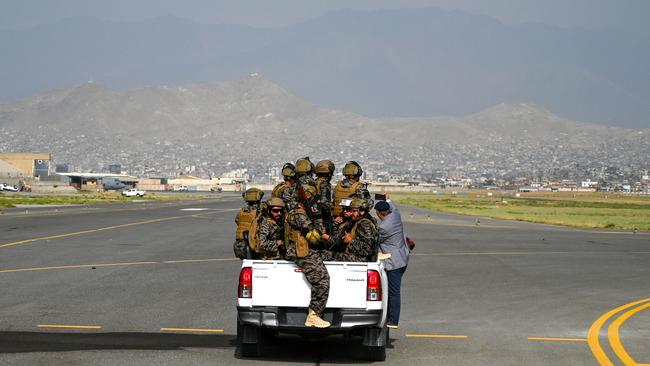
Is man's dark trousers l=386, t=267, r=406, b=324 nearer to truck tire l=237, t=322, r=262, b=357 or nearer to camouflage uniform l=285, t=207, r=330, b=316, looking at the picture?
camouflage uniform l=285, t=207, r=330, b=316

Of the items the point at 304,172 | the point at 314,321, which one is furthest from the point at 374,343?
the point at 304,172

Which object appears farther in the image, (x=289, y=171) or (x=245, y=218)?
(x=289, y=171)

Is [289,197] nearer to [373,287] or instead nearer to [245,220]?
[245,220]

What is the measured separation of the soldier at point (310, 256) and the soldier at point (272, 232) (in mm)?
222

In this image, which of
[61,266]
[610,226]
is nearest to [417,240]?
[61,266]

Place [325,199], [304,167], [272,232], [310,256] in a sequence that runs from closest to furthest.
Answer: [310,256]
[272,232]
[325,199]
[304,167]

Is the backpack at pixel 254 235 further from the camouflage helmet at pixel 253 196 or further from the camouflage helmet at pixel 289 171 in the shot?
the camouflage helmet at pixel 289 171

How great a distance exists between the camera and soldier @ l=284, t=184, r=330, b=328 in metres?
12.5

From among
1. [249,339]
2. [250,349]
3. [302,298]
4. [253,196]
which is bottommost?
[250,349]

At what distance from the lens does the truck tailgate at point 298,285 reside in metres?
12.6

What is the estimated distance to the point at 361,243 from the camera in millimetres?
13266

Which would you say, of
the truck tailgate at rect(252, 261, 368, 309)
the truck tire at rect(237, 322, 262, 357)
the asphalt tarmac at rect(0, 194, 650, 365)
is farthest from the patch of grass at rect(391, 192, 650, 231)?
the truck tire at rect(237, 322, 262, 357)

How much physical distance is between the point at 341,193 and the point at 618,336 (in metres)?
4.58

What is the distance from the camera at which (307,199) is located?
45.5 feet
